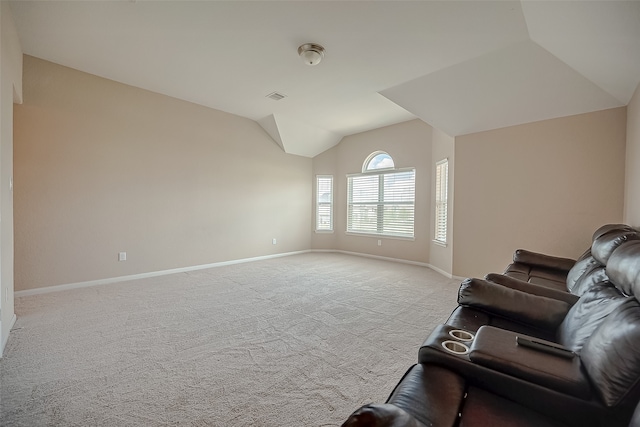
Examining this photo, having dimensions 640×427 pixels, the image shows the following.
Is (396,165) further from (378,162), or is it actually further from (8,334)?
(8,334)

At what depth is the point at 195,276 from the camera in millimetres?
4461

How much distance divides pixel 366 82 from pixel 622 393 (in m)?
3.84

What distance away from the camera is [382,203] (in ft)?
20.4

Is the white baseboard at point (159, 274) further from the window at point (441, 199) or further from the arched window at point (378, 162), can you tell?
the arched window at point (378, 162)

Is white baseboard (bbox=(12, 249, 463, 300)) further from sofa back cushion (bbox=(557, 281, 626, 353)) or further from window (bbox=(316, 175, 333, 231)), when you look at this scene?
sofa back cushion (bbox=(557, 281, 626, 353))

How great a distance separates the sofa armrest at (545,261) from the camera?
270cm

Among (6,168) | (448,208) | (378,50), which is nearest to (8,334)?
(6,168)

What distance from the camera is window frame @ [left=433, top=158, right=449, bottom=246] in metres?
4.75

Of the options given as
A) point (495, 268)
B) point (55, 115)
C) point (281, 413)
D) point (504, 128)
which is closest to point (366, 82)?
point (504, 128)

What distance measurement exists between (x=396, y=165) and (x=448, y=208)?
1623 millimetres

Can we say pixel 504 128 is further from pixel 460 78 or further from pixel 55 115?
pixel 55 115

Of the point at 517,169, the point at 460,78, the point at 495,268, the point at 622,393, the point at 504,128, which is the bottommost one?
the point at 495,268

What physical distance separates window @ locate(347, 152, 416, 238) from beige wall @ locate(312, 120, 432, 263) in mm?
149

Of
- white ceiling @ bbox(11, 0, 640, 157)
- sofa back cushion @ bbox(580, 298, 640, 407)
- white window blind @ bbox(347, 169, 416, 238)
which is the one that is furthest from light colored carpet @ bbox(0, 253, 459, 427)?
white ceiling @ bbox(11, 0, 640, 157)
